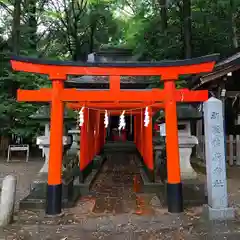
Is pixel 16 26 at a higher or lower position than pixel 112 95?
higher

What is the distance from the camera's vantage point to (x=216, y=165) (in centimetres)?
652

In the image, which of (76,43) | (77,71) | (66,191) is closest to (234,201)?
(66,191)

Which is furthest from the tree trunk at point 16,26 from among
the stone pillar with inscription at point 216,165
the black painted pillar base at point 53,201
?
the stone pillar with inscription at point 216,165

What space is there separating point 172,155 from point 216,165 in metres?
1.00

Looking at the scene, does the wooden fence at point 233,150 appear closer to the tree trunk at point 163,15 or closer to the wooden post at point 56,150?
the tree trunk at point 163,15

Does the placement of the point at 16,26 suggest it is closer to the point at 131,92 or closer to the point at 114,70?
the point at 114,70

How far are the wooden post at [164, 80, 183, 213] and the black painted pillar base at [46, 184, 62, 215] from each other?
2520mm

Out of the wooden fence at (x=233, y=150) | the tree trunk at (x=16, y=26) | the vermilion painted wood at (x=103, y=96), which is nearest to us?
the vermilion painted wood at (x=103, y=96)

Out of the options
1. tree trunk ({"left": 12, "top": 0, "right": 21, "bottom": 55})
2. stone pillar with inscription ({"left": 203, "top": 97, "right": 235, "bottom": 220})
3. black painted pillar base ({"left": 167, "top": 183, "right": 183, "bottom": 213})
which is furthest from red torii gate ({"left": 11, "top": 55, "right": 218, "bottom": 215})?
tree trunk ({"left": 12, "top": 0, "right": 21, "bottom": 55})

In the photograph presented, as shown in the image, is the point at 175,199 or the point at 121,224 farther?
the point at 175,199

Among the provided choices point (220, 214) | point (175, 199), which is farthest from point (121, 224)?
point (220, 214)

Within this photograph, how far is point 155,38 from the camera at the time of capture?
2164cm

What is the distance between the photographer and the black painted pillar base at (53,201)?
6.85 meters

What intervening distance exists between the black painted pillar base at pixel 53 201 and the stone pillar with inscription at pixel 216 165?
3.26 meters
